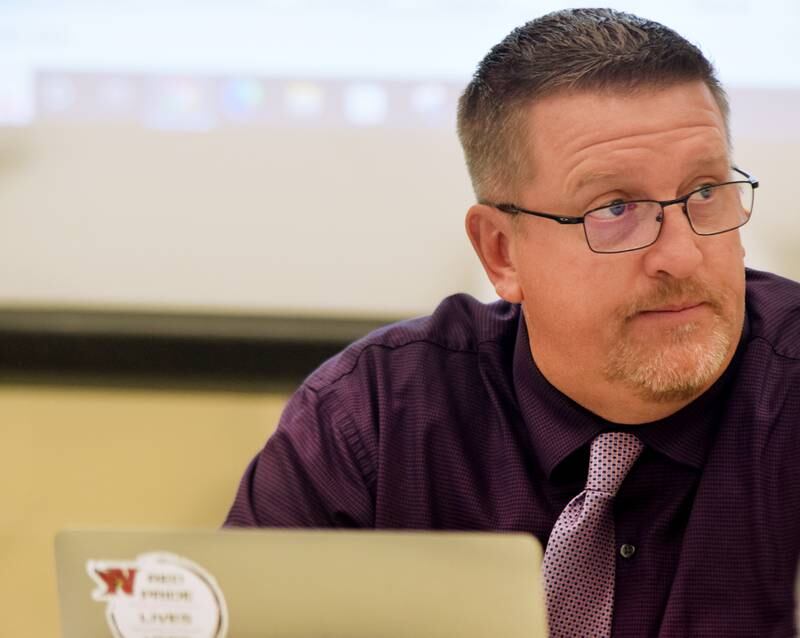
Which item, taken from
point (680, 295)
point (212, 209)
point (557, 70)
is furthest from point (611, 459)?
point (212, 209)

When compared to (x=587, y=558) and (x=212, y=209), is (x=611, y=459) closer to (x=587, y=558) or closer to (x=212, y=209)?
(x=587, y=558)

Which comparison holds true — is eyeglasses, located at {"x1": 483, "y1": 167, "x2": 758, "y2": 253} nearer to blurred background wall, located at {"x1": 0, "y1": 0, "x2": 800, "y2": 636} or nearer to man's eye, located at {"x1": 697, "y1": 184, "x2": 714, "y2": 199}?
man's eye, located at {"x1": 697, "y1": 184, "x2": 714, "y2": 199}

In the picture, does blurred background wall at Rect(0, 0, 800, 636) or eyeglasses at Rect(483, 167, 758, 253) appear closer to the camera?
eyeglasses at Rect(483, 167, 758, 253)

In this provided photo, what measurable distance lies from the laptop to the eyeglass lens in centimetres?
56

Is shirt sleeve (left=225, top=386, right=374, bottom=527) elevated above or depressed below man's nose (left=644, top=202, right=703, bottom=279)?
below

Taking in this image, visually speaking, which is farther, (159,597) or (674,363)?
(674,363)

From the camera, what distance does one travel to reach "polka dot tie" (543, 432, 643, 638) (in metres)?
1.31

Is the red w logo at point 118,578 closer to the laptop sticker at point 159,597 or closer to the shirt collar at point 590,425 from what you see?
the laptop sticker at point 159,597

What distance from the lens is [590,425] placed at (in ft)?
4.62

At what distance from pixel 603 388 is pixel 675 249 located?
0.20 meters

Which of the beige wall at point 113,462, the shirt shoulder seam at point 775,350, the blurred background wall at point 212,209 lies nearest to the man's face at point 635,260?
the shirt shoulder seam at point 775,350

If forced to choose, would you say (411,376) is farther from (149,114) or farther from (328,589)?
(149,114)

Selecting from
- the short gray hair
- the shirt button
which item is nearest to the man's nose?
the short gray hair

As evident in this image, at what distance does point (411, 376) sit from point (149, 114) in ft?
3.76
